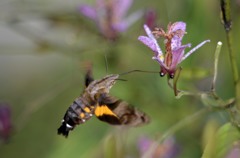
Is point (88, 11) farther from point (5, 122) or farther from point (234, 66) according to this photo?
point (234, 66)

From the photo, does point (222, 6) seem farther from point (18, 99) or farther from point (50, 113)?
point (18, 99)

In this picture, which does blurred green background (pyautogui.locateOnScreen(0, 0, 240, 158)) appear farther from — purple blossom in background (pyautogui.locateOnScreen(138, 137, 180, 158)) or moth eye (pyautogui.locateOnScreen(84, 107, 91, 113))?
moth eye (pyautogui.locateOnScreen(84, 107, 91, 113))

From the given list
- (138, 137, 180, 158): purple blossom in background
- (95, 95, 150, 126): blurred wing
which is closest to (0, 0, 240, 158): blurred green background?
(138, 137, 180, 158): purple blossom in background

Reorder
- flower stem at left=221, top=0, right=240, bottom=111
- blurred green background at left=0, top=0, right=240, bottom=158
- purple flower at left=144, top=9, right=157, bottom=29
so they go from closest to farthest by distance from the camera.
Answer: flower stem at left=221, top=0, right=240, bottom=111
purple flower at left=144, top=9, right=157, bottom=29
blurred green background at left=0, top=0, right=240, bottom=158

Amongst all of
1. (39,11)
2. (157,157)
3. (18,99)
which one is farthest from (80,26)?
(18,99)

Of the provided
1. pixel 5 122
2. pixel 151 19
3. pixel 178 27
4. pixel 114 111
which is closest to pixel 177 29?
pixel 178 27

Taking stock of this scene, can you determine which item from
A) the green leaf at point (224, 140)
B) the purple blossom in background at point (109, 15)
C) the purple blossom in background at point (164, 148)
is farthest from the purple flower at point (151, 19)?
the green leaf at point (224, 140)
